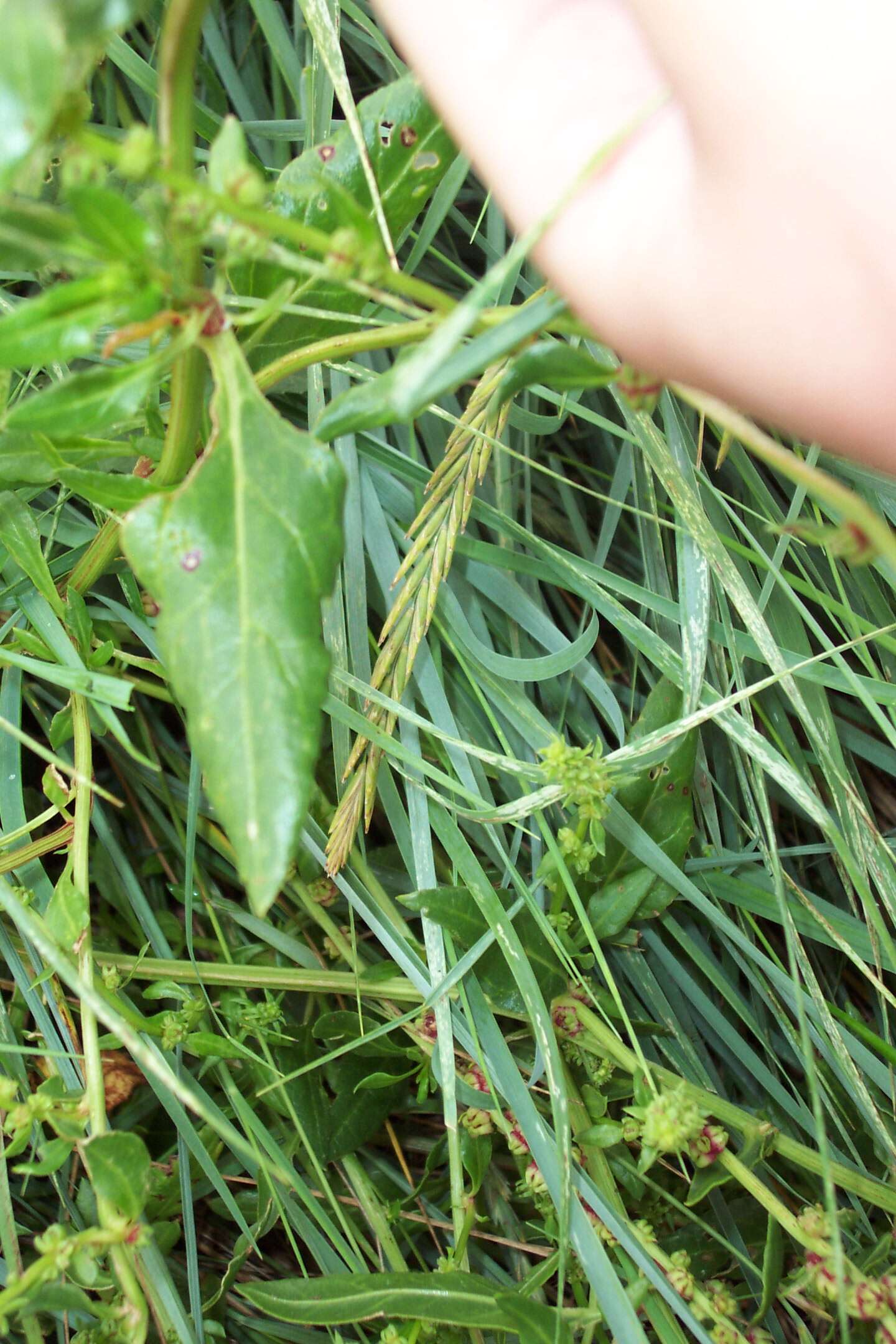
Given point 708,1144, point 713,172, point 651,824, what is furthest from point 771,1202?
point 713,172

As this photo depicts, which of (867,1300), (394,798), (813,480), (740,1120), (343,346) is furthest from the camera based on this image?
(394,798)

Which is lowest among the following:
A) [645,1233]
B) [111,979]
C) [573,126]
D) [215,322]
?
[111,979]

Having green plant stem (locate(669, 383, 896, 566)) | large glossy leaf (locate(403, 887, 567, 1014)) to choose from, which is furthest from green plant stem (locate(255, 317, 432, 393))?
large glossy leaf (locate(403, 887, 567, 1014))

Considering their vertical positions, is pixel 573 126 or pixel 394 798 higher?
pixel 573 126

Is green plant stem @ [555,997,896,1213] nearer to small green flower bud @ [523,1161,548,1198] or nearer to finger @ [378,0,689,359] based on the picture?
small green flower bud @ [523,1161,548,1198]

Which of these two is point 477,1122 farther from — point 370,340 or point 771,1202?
point 370,340

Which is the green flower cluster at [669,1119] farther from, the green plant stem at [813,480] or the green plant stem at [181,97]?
the green plant stem at [181,97]

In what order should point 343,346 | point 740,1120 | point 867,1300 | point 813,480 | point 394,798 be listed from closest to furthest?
point 813,480, point 343,346, point 867,1300, point 740,1120, point 394,798
